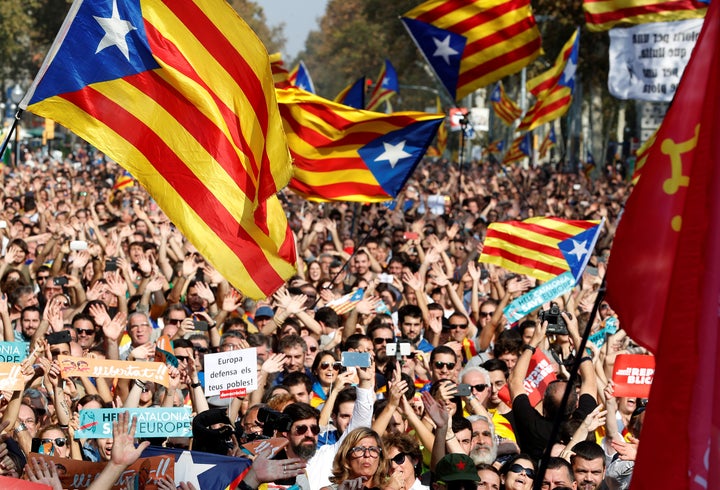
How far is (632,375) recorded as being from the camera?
741 cm

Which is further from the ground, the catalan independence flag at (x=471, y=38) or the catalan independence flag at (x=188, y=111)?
the catalan independence flag at (x=471, y=38)

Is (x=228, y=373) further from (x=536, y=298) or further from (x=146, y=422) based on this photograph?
(x=536, y=298)

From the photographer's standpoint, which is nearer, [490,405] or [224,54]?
[224,54]

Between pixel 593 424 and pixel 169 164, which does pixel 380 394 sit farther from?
pixel 169 164

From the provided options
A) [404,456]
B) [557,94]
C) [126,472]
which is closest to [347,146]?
[404,456]

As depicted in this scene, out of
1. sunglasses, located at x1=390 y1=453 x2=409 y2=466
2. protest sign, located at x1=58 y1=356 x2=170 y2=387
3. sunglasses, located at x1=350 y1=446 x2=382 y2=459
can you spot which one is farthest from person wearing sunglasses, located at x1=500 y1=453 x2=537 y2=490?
protest sign, located at x1=58 y1=356 x2=170 y2=387

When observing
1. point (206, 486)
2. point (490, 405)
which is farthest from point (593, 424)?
point (206, 486)

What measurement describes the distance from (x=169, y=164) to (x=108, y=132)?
1.05 ft

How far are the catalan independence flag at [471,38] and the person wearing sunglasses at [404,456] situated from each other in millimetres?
9333

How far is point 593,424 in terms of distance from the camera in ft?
24.2

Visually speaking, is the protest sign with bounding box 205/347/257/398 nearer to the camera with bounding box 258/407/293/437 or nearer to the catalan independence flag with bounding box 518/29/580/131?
the camera with bounding box 258/407/293/437

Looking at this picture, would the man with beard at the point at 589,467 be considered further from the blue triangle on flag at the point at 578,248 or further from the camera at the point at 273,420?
the blue triangle on flag at the point at 578,248

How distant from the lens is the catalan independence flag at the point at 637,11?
16.4 metres

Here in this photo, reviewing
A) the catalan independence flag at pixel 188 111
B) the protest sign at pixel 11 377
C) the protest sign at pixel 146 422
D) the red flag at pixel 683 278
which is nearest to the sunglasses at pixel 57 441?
the protest sign at pixel 11 377
